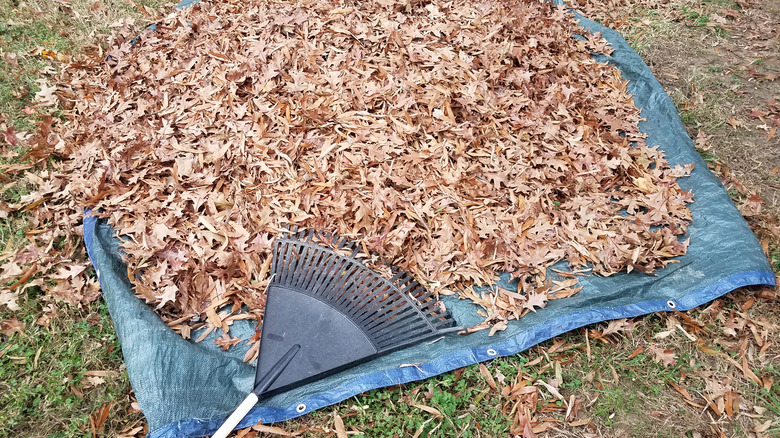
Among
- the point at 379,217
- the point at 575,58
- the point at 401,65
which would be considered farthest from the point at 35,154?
the point at 575,58

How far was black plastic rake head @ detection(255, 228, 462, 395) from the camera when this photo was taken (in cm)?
195

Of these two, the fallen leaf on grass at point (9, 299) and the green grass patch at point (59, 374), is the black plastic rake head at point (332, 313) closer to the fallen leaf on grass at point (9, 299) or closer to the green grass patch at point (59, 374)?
the green grass patch at point (59, 374)

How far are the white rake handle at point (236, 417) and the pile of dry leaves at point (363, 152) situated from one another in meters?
0.47

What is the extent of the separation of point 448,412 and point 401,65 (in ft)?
6.87

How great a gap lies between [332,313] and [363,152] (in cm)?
96

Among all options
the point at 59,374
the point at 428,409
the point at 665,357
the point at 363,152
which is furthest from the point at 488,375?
the point at 59,374

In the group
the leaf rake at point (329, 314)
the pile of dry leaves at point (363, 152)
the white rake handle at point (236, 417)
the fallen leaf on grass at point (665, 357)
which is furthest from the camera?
the pile of dry leaves at point (363, 152)

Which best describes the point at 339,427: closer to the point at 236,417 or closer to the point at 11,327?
the point at 236,417

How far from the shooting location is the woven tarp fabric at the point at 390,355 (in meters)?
1.77

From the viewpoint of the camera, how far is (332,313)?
6.83 feet

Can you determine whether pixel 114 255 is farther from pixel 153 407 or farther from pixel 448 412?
pixel 448 412

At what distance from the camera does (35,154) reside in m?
2.60

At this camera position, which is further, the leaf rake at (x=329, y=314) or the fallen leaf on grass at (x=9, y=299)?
the fallen leaf on grass at (x=9, y=299)

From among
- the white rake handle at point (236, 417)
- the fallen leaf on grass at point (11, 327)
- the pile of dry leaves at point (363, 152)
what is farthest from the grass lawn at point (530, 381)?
the pile of dry leaves at point (363, 152)
